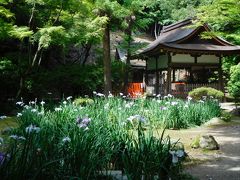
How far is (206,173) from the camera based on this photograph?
204 inches

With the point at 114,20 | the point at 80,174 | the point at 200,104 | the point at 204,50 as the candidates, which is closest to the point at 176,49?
the point at 204,50

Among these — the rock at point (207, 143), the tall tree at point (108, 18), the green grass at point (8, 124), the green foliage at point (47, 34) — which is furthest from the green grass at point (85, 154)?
the tall tree at point (108, 18)

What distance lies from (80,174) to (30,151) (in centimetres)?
53

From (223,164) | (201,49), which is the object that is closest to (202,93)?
(201,49)

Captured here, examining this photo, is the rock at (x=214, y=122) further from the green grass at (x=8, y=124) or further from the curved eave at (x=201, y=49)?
the curved eave at (x=201, y=49)

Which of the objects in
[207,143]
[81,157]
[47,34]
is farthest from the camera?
[47,34]

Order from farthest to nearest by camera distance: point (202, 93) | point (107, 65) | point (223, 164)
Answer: point (107, 65), point (202, 93), point (223, 164)

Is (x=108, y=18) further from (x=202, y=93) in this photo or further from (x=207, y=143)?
(x=207, y=143)

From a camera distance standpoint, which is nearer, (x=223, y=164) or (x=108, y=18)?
(x=223, y=164)

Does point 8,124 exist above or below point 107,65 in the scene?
below

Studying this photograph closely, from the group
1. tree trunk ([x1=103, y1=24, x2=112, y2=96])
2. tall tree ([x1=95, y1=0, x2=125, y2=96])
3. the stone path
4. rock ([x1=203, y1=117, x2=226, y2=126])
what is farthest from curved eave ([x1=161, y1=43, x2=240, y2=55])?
the stone path

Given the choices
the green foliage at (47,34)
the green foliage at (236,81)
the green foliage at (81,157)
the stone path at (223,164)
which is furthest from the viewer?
the green foliage at (236,81)

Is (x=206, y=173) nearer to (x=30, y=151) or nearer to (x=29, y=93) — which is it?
(x=30, y=151)

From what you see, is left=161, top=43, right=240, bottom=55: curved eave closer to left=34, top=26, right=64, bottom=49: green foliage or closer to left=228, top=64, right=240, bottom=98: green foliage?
left=228, top=64, right=240, bottom=98: green foliage
